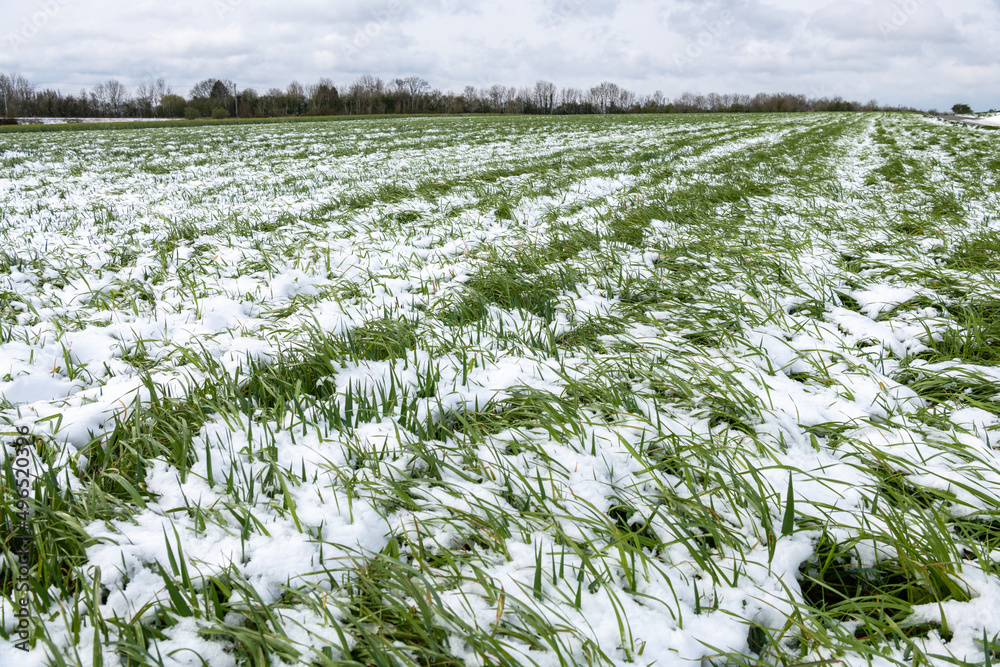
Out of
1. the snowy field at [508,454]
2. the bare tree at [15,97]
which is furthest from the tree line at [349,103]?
the snowy field at [508,454]

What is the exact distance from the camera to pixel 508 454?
6.58 ft

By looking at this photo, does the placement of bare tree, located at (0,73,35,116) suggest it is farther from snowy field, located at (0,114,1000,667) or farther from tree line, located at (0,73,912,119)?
snowy field, located at (0,114,1000,667)

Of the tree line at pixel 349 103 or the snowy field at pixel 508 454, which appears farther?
the tree line at pixel 349 103

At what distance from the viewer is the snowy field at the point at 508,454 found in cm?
129

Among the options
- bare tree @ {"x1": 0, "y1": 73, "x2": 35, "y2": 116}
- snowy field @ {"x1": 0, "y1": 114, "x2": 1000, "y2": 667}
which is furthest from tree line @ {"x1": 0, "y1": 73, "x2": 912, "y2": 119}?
snowy field @ {"x1": 0, "y1": 114, "x2": 1000, "y2": 667}

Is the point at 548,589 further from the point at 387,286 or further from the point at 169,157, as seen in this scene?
the point at 169,157

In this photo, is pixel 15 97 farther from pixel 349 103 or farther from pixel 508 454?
pixel 508 454

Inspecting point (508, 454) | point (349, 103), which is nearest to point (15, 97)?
point (349, 103)

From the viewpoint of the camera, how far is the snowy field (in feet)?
4.24

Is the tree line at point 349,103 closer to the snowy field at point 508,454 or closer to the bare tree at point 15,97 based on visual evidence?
the bare tree at point 15,97

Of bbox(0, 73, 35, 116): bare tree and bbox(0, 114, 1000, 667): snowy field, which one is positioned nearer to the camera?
bbox(0, 114, 1000, 667): snowy field

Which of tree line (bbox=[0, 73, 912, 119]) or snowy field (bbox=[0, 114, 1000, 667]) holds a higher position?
tree line (bbox=[0, 73, 912, 119])

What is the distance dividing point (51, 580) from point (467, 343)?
198cm

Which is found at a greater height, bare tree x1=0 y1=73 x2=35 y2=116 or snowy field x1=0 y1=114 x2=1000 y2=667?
bare tree x1=0 y1=73 x2=35 y2=116
